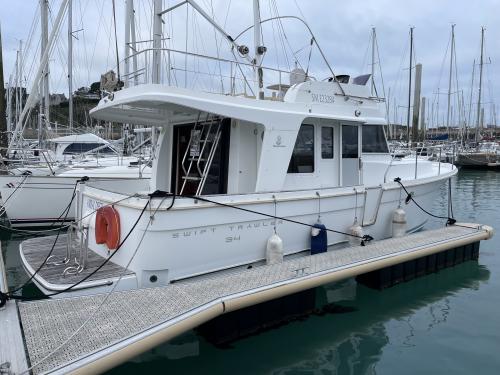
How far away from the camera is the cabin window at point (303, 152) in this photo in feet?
23.3

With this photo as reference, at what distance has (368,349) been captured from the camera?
5.18 meters

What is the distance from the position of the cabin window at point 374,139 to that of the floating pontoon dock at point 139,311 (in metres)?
2.74

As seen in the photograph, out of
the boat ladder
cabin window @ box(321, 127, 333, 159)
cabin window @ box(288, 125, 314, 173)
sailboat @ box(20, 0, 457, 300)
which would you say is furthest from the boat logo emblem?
cabin window @ box(321, 127, 333, 159)

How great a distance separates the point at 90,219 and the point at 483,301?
19.8 ft

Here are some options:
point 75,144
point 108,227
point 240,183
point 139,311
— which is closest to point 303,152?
point 240,183

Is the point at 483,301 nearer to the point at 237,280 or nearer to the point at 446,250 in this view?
the point at 446,250

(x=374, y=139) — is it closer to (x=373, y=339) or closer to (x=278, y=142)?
(x=278, y=142)

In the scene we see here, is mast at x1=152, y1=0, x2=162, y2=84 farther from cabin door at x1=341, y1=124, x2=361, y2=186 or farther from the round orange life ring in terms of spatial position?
cabin door at x1=341, y1=124, x2=361, y2=186

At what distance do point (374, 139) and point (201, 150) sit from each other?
3803 mm

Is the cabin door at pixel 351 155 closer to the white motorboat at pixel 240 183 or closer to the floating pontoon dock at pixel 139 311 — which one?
the white motorboat at pixel 240 183

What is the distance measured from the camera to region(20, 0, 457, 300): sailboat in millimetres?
5312

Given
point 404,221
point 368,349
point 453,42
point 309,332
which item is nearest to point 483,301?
point 404,221

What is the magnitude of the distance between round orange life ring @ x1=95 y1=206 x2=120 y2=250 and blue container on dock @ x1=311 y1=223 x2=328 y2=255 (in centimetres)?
293

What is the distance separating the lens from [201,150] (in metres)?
6.72
